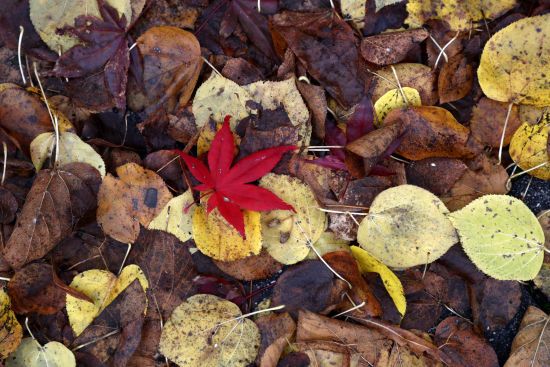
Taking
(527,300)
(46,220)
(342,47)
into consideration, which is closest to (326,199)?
(342,47)

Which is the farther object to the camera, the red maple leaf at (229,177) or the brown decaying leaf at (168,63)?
the brown decaying leaf at (168,63)

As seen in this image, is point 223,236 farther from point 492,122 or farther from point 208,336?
point 492,122

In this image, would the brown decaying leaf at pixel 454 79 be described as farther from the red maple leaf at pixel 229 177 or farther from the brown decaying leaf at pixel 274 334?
the brown decaying leaf at pixel 274 334

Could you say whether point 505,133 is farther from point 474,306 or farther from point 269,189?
point 269,189

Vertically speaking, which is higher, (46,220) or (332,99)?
(332,99)

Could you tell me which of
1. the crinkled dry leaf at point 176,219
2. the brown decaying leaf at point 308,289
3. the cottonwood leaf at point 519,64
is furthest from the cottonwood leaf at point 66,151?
the cottonwood leaf at point 519,64

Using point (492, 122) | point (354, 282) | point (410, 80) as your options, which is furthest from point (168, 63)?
point (492, 122)

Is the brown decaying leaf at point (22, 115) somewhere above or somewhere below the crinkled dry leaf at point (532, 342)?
above
